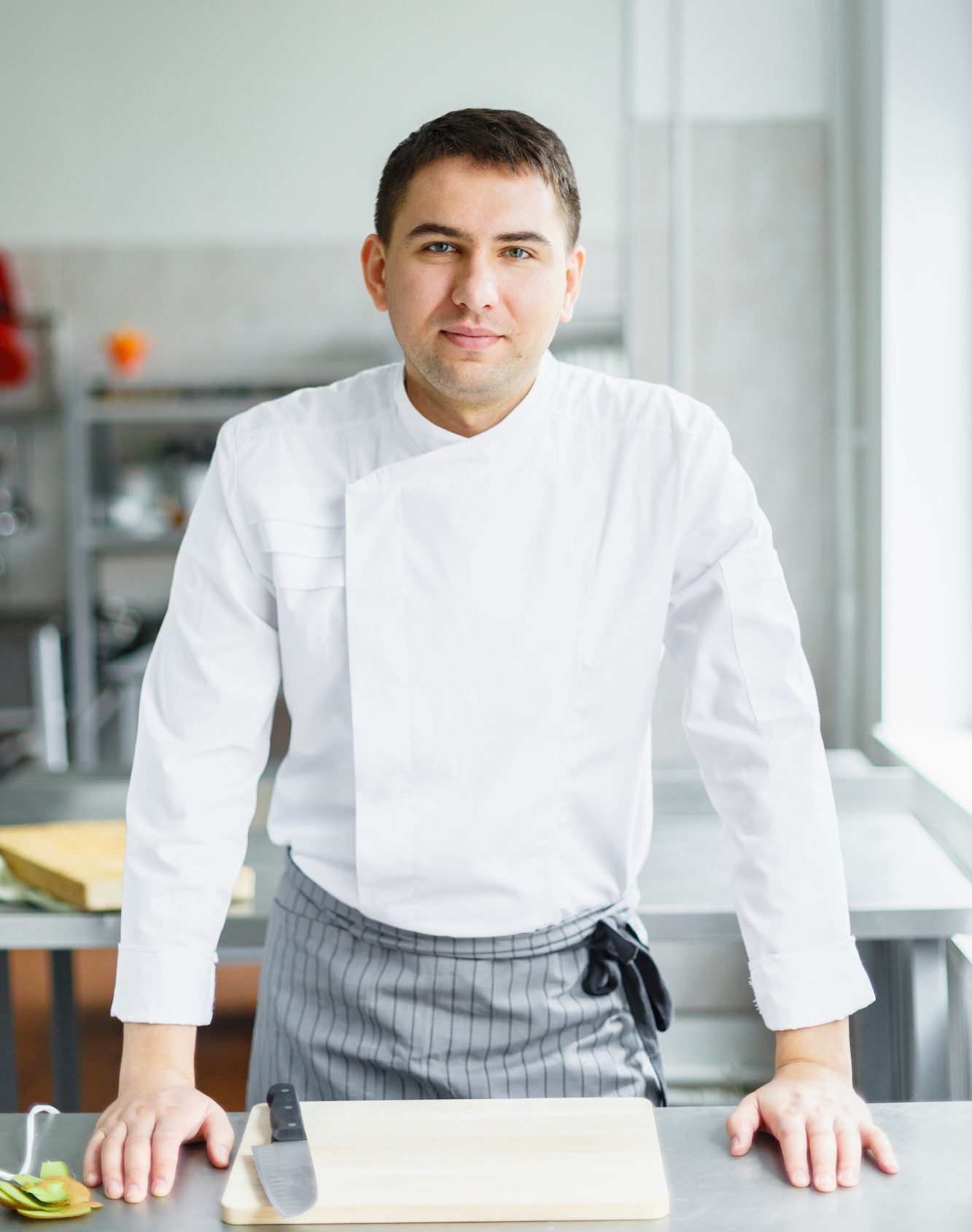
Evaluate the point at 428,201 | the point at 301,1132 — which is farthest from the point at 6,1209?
the point at 428,201

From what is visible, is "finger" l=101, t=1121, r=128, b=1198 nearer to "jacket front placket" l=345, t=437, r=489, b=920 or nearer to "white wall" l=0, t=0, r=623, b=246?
"jacket front placket" l=345, t=437, r=489, b=920

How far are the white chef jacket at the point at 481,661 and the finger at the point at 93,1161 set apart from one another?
17 cm

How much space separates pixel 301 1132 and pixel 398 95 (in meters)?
4.23

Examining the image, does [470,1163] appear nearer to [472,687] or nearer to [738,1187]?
[738,1187]

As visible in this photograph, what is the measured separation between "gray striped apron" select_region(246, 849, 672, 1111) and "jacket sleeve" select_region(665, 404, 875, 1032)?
15 cm

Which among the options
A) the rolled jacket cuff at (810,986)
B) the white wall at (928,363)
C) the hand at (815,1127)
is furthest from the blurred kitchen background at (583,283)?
the hand at (815,1127)

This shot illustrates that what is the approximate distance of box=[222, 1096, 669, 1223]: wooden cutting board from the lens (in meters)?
0.82

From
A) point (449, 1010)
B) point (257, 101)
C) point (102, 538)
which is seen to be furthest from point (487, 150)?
point (257, 101)

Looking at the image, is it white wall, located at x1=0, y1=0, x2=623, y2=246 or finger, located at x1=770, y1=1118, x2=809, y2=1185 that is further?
white wall, located at x1=0, y1=0, x2=623, y2=246

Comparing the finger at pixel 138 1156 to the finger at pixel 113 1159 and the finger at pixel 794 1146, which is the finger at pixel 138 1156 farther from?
the finger at pixel 794 1146

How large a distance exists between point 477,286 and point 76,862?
35.1 inches

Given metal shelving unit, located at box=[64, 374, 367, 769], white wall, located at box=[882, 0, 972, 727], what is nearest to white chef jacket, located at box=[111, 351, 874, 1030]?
white wall, located at box=[882, 0, 972, 727]

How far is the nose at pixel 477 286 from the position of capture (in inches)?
40.2

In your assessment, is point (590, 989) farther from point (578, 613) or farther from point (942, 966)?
point (942, 966)
